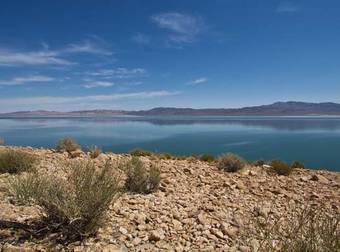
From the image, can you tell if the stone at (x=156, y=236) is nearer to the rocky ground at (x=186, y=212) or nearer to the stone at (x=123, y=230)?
the rocky ground at (x=186, y=212)

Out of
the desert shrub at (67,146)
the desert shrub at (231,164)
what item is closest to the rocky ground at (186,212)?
the desert shrub at (231,164)

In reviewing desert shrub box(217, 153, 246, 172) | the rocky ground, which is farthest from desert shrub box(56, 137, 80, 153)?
desert shrub box(217, 153, 246, 172)

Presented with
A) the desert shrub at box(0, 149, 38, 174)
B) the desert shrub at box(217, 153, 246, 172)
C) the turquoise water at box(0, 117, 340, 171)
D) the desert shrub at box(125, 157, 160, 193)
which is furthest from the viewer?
the turquoise water at box(0, 117, 340, 171)

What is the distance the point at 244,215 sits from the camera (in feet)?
19.8

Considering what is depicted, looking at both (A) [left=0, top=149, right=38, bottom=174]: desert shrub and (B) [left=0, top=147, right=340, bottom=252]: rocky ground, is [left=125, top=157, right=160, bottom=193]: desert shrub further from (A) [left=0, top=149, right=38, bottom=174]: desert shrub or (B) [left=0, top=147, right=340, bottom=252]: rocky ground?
(A) [left=0, top=149, right=38, bottom=174]: desert shrub

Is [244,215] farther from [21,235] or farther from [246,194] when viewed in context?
[21,235]

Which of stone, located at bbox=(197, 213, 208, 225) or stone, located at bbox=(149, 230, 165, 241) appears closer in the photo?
stone, located at bbox=(149, 230, 165, 241)

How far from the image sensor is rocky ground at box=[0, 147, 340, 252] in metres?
4.36

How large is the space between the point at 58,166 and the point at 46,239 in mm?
4574

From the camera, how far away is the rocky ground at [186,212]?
14.3 feet

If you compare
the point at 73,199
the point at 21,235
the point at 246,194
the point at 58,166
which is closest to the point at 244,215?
the point at 246,194

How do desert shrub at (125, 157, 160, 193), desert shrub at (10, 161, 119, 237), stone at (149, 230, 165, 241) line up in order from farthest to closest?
desert shrub at (125, 157, 160, 193), stone at (149, 230, 165, 241), desert shrub at (10, 161, 119, 237)

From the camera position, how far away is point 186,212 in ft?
19.0

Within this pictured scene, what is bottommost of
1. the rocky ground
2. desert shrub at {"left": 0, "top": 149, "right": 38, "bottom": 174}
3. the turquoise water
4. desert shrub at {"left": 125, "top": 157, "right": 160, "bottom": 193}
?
the turquoise water
